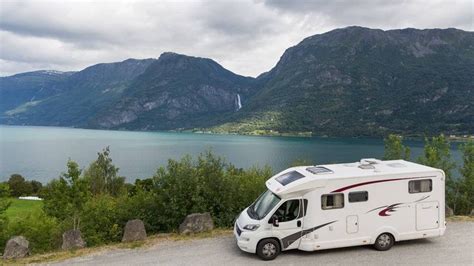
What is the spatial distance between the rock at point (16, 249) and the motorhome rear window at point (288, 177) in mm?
9729

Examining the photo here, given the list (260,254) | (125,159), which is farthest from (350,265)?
(125,159)

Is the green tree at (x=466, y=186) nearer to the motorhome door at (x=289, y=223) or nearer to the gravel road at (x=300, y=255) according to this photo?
the gravel road at (x=300, y=255)

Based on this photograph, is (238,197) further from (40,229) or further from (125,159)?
(125,159)

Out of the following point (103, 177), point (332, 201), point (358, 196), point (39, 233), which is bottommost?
point (103, 177)

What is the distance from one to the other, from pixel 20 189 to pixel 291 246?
71.6 metres

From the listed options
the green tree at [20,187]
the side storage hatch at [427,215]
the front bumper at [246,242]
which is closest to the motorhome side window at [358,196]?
the side storage hatch at [427,215]

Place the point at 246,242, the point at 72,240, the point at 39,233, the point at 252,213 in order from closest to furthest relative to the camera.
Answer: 1. the point at 246,242
2. the point at 252,213
3. the point at 72,240
4. the point at 39,233

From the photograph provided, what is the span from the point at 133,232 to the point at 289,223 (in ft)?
21.3

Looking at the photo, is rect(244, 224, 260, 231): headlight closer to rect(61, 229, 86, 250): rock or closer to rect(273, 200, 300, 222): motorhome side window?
rect(273, 200, 300, 222): motorhome side window

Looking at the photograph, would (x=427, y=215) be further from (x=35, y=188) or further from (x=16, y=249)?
(x=35, y=188)

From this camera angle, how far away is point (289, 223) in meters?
11.9

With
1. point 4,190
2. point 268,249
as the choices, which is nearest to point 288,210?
point 268,249

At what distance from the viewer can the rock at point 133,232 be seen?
14.3m

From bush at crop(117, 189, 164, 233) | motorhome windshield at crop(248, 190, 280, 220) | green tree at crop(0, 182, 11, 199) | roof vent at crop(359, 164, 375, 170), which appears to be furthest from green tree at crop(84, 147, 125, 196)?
roof vent at crop(359, 164, 375, 170)
